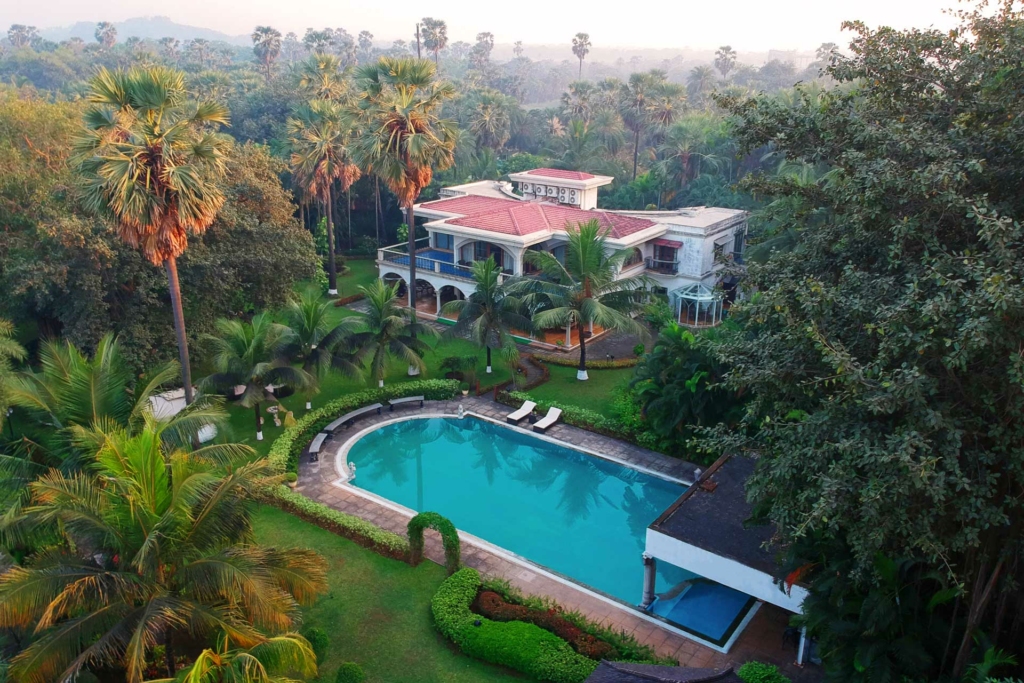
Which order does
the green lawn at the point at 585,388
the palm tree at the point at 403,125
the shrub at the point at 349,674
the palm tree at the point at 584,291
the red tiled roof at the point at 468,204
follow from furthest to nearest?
the red tiled roof at the point at 468,204 < the palm tree at the point at 403,125 < the green lawn at the point at 585,388 < the palm tree at the point at 584,291 < the shrub at the point at 349,674

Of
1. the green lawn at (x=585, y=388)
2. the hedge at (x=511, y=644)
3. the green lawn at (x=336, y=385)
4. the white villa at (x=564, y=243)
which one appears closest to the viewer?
the hedge at (x=511, y=644)

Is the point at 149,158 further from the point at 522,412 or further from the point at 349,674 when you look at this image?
the point at 522,412

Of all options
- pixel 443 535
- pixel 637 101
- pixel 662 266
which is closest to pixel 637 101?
pixel 637 101

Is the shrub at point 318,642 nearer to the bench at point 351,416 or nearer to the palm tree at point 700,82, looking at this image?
the bench at point 351,416

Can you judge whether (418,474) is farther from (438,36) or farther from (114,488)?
(438,36)

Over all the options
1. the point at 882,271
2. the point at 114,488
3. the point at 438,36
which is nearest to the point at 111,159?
the point at 114,488

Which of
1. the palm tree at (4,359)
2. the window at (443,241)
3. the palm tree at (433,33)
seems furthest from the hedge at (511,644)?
the palm tree at (433,33)
